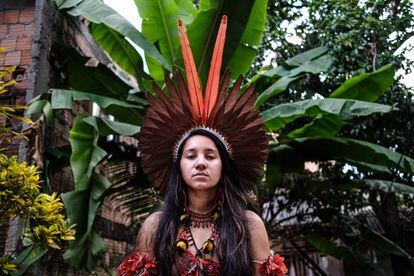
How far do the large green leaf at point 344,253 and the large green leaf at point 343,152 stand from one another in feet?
4.82

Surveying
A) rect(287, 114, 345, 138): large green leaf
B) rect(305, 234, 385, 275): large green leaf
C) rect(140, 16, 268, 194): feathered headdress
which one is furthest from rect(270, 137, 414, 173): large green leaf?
rect(140, 16, 268, 194): feathered headdress

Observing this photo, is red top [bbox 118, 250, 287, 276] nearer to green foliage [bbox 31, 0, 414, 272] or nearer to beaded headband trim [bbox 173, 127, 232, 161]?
beaded headband trim [bbox 173, 127, 232, 161]

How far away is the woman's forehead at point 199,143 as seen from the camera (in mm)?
2217

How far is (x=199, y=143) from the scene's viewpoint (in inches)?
87.4

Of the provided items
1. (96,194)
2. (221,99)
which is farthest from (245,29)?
(221,99)

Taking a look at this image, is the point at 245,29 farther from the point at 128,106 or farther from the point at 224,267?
the point at 224,267

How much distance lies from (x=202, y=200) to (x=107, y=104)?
251cm

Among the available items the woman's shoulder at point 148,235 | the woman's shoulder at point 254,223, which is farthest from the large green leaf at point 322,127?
the woman's shoulder at point 148,235

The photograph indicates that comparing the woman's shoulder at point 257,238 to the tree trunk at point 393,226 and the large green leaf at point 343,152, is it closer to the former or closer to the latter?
the large green leaf at point 343,152

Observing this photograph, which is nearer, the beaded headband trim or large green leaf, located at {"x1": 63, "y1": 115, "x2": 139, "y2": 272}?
the beaded headband trim

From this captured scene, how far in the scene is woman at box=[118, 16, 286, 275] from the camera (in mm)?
2113

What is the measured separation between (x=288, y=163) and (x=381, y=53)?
6.92 ft

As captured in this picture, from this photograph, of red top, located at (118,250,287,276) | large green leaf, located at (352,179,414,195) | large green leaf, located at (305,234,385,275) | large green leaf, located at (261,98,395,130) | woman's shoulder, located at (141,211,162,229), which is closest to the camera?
red top, located at (118,250,287,276)

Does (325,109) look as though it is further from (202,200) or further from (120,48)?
(202,200)
